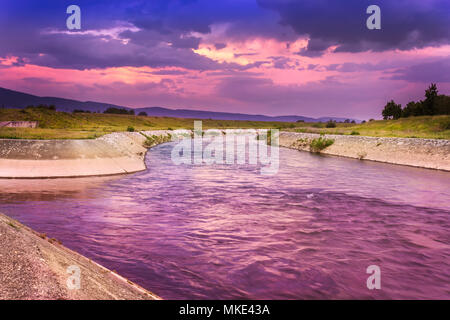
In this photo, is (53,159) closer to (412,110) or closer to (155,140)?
(155,140)

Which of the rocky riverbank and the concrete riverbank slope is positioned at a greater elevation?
the rocky riverbank

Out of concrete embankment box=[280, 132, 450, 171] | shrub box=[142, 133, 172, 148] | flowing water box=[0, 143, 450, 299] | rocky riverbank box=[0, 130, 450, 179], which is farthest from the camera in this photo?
shrub box=[142, 133, 172, 148]

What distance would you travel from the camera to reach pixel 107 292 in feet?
22.0

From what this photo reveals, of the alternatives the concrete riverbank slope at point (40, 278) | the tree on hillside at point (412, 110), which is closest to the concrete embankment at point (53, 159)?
the concrete riverbank slope at point (40, 278)

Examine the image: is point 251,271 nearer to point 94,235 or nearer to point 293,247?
point 293,247

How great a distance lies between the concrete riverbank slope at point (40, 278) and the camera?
5707 mm

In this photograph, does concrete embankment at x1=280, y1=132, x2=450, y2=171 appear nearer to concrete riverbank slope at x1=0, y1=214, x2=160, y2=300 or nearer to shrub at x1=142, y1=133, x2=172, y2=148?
shrub at x1=142, y1=133, x2=172, y2=148

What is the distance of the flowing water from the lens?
384 inches

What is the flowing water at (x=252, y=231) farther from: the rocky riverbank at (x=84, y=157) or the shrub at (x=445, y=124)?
the shrub at (x=445, y=124)

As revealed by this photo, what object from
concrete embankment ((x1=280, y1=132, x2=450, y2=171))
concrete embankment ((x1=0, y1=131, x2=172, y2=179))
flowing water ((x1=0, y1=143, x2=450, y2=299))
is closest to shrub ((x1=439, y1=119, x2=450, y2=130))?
concrete embankment ((x1=280, y1=132, x2=450, y2=171))

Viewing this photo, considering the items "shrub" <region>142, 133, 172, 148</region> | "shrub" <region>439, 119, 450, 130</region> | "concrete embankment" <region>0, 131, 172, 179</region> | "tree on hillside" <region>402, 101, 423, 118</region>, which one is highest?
"tree on hillside" <region>402, 101, 423, 118</region>

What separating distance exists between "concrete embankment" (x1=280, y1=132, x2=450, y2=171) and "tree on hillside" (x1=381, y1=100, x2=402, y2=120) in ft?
144

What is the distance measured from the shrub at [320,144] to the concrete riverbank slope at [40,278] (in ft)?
173

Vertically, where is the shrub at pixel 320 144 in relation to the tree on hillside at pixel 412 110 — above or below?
below
